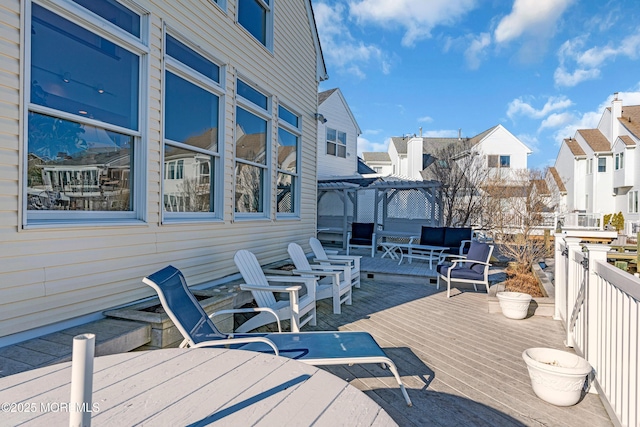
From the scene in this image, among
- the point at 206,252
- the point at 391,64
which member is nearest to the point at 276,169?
the point at 206,252

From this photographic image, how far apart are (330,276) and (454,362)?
231cm

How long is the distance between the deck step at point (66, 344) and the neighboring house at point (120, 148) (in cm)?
14

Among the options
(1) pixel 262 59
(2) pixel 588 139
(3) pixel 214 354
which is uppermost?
(2) pixel 588 139

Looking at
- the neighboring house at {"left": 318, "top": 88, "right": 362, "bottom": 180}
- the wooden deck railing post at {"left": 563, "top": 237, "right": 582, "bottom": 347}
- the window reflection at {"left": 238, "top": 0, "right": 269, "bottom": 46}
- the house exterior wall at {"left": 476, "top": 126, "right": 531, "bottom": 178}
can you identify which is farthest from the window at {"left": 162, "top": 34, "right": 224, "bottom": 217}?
the house exterior wall at {"left": 476, "top": 126, "right": 531, "bottom": 178}

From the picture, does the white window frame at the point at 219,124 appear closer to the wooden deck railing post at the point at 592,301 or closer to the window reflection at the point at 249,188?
the window reflection at the point at 249,188

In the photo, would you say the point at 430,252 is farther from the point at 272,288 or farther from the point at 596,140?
the point at 596,140

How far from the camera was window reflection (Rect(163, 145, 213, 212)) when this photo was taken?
3896 millimetres

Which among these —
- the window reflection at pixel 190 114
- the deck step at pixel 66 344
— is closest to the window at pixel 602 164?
the window reflection at pixel 190 114

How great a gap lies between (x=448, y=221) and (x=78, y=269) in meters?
13.8

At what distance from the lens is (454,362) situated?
11.4ft

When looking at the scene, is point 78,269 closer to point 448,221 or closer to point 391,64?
point 448,221

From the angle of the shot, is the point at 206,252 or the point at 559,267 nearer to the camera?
the point at 206,252

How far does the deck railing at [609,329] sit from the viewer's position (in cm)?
199

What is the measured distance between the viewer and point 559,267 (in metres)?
4.86
